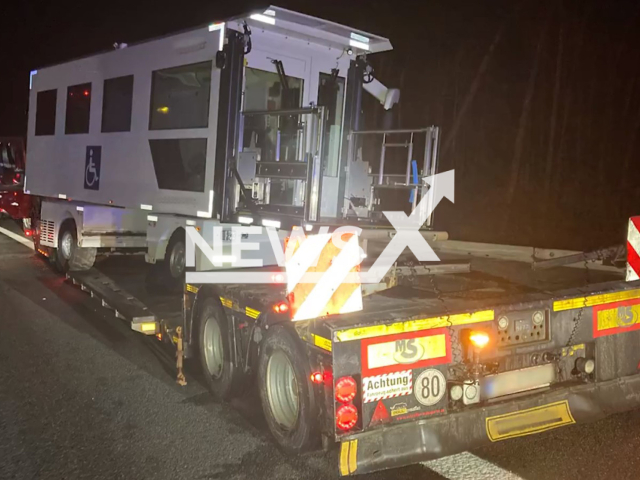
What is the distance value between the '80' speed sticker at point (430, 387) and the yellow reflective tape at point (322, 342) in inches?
23.9

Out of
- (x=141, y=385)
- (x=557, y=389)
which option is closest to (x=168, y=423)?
(x=141, y=385)

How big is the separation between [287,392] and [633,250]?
287 cm

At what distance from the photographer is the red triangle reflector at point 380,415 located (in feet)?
12.3

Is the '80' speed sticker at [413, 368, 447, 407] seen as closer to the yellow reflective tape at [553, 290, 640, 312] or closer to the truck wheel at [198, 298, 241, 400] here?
the yellow reflective tape at [553, 290, 640, 312]

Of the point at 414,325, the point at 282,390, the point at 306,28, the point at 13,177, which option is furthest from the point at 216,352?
the point at 13,177

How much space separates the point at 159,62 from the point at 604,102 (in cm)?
770

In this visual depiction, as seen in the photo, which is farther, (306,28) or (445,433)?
(306,28)

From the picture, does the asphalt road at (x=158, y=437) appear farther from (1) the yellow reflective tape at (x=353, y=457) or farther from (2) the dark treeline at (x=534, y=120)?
(2) the dark treeline at (x=534, y=120)

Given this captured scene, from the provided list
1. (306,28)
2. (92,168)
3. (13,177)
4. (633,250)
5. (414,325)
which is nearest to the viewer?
(414,325)

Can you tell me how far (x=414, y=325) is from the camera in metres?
3.86

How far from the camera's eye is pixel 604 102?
452 inches

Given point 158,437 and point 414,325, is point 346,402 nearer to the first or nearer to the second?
point 414,325

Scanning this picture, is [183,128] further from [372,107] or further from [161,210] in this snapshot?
[372,107]

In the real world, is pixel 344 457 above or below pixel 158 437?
above
